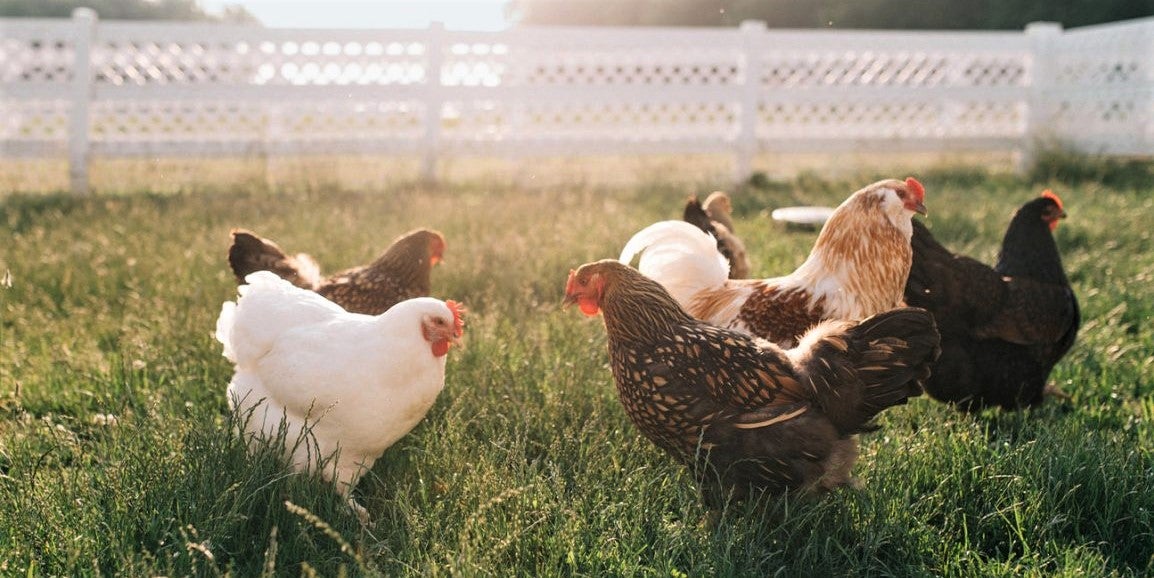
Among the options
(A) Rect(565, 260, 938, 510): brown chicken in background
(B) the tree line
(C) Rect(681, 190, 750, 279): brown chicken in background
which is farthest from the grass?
(B) the tree line

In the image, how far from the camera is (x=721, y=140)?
1053cm

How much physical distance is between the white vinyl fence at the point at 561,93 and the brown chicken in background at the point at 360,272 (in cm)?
610

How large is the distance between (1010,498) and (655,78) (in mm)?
8605

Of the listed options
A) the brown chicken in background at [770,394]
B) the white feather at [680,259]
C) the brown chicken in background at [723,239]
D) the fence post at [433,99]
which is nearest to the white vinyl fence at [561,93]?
the fence post at [433,99]

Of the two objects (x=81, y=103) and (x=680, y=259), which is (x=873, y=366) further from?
(x=81, y=103)

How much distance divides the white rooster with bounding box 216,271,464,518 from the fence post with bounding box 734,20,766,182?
7.95m

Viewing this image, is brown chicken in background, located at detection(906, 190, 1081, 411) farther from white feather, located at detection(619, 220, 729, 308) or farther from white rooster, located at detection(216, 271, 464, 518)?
white rooster, located at detection(216, 271, 464, 518)

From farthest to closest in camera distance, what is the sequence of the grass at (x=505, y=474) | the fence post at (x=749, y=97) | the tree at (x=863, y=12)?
the tree at (x=863, y=12)
the fence post at (x=749, y=97)
the grass at (x=505, y=474)

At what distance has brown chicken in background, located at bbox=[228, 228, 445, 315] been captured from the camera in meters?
3.90

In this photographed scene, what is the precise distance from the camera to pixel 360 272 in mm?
4051

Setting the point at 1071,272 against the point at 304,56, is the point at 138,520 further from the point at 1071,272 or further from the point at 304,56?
the point at 304,56

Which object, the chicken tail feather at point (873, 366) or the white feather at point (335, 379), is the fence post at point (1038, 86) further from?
the white feather at point (335, 379)

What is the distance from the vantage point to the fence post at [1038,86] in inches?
437

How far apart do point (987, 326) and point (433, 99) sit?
7535 millimetres
